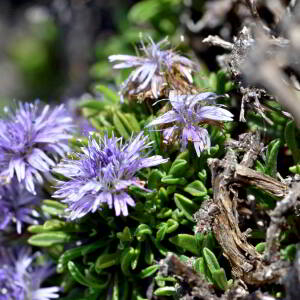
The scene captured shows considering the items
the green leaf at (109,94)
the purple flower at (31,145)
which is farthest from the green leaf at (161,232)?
the green leaf at (109,94)

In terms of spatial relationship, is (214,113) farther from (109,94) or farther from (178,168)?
(109,94)

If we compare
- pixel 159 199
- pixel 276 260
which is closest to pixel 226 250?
pixel 276 260

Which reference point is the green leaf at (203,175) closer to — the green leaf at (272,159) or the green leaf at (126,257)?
the green leaf at (272,159)

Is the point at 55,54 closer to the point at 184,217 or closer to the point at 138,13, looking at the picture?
the point at 138,13

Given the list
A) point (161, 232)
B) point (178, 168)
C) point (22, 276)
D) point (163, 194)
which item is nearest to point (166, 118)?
point (178, 168)

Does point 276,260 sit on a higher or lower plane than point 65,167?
lower

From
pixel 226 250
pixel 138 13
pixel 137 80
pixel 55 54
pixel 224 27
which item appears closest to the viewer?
pixel 226 250
